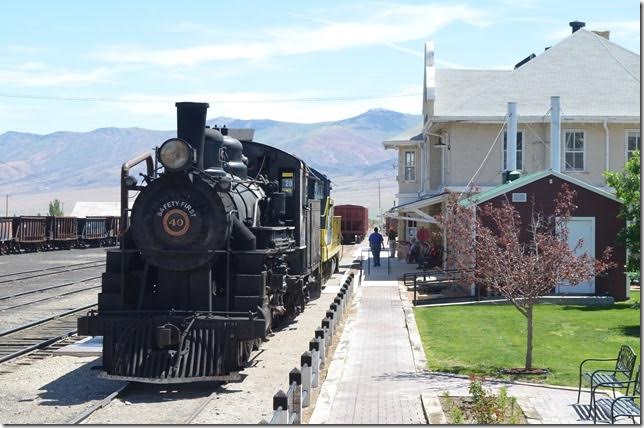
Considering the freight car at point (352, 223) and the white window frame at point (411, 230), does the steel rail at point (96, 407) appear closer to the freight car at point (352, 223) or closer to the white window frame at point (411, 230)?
the white window frame at point (411, 230)

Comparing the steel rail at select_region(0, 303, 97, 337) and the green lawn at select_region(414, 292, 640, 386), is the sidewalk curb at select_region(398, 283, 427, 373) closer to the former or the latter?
the green lawn at select_region(414, 292, 640, 386)

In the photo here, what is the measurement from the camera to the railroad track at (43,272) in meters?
33.2

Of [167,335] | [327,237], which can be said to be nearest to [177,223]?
[167,335]

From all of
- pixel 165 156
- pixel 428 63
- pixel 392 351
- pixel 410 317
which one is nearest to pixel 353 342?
pixel 392 351

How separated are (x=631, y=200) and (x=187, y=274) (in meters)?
12.5

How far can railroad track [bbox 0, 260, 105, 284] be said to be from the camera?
33.2 meters

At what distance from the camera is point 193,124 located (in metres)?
14.3

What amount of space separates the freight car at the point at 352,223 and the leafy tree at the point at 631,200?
1765 inches

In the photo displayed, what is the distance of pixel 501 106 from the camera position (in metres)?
34.1

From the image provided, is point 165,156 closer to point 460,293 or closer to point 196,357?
point 196,357

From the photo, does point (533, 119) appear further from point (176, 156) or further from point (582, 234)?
point (176, 156)

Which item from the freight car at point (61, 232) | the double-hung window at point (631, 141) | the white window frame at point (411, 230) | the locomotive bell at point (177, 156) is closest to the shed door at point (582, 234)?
the double-hung window at point (631, 141)

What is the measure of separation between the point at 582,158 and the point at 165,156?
23.1 metres

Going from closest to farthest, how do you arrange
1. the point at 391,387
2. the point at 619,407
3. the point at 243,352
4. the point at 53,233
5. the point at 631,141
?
the point at 619,407 < the point at 391,387 < the point at 243,352 < the point at 631,141 < the point at 53,233
